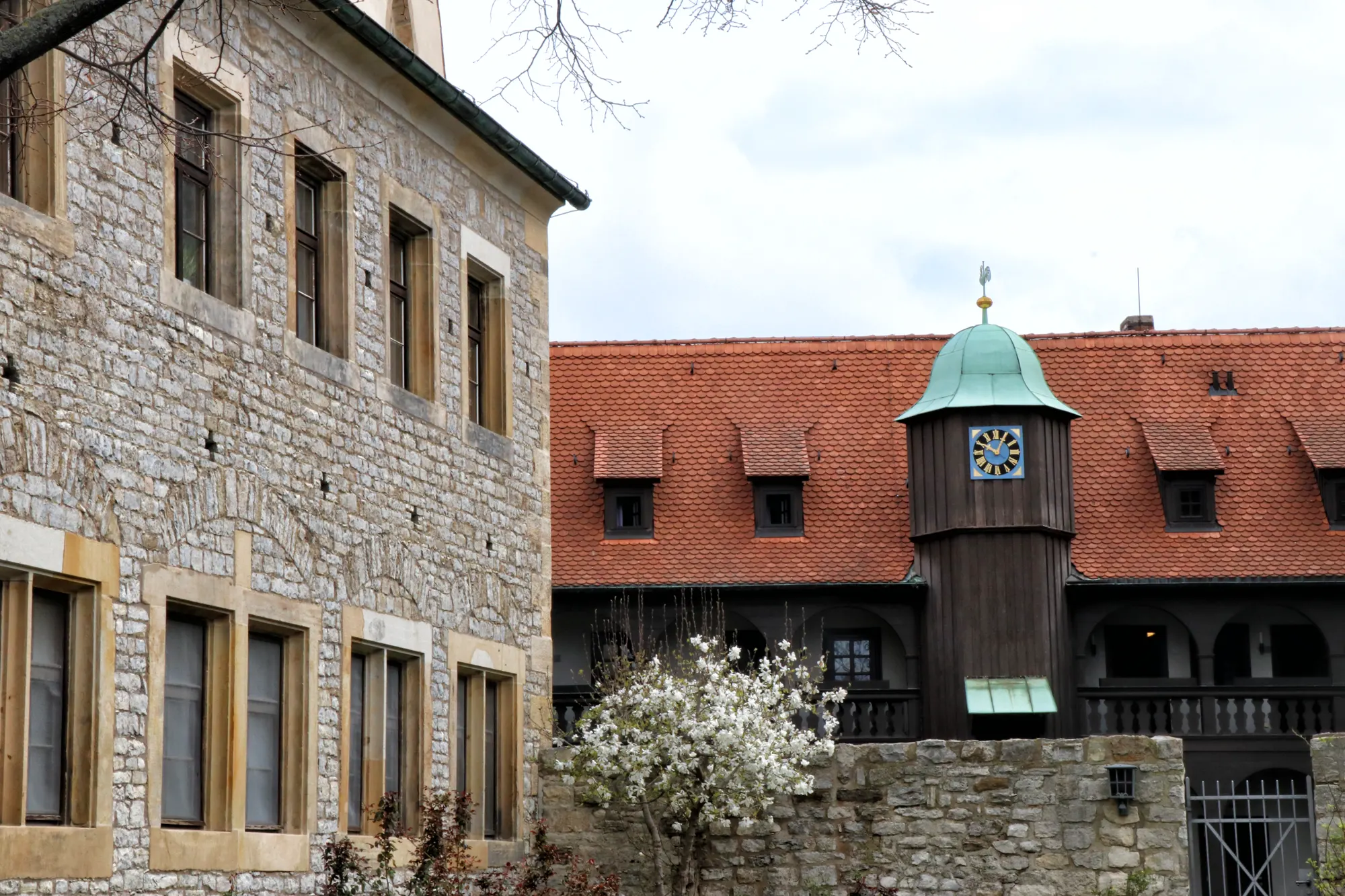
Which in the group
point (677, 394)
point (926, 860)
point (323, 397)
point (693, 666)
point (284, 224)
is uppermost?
point (677, 394)

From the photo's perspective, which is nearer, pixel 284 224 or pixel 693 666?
pixel 284 224

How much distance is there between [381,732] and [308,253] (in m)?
3.49

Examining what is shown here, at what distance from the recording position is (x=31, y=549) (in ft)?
35.6

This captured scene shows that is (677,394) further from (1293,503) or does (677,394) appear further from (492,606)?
(492,606)

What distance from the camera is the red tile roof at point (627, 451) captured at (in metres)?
29.8

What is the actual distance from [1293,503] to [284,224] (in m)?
19.4

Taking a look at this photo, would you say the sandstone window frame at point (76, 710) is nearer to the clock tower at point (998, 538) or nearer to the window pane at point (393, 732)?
the window pane at point (393, 732)

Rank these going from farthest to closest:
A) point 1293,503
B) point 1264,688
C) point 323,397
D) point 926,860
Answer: point 1293,503, point 1264,688, point 926,860, point 323,397

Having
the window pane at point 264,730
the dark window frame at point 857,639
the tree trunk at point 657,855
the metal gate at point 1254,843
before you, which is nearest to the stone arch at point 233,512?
the window pane at point 264,730

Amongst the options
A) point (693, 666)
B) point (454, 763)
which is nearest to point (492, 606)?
point (454, 763)

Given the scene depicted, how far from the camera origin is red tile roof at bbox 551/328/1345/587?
2914cm

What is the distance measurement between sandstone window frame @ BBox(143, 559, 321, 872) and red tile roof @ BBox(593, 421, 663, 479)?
1571 cm

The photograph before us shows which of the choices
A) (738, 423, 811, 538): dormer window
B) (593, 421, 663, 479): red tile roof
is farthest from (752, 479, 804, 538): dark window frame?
(593, 421, 663, 479): red tile roof

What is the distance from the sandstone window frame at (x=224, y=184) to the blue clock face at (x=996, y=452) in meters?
15.4
